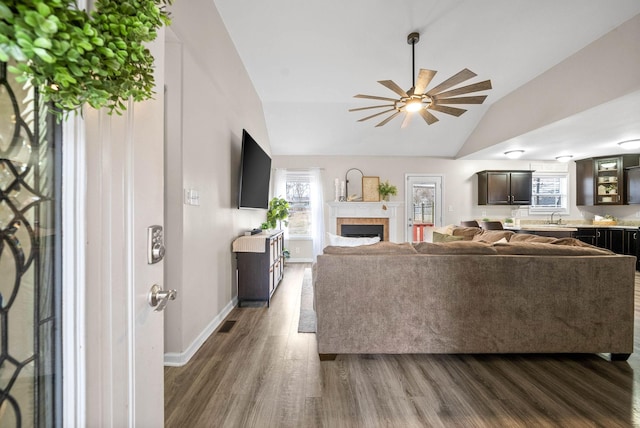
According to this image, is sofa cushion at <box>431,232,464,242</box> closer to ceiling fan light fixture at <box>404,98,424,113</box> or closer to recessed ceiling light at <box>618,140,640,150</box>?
ceiling fan light fixture at <box>404,98,424,113</box>

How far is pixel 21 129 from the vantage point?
0.46 metres

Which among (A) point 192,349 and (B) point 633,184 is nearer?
(A) point 192,349

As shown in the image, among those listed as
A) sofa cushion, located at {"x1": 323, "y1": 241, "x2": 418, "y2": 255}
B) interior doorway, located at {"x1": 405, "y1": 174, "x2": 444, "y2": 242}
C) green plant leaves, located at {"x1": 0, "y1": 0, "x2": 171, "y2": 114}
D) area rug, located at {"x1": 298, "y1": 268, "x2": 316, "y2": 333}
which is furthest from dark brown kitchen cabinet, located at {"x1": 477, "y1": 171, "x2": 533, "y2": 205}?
green plant leaves, located at {"x1": 0, "y1": 0, "x2": 171, "y2": 114}

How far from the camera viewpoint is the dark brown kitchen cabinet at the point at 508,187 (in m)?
5.53

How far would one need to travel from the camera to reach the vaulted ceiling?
2396mm

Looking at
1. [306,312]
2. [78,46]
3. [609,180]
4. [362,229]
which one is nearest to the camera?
[78,46]

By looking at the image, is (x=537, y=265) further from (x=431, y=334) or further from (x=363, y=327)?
(x=363, y=327)

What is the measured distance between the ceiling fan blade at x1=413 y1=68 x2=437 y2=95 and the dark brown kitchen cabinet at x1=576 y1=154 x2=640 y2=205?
18.1 ft

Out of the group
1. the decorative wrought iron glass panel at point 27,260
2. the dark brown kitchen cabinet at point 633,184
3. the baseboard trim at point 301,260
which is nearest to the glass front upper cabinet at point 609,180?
the dark brown kitchen cabinet at point 633,184

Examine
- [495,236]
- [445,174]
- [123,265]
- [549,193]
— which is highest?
[445,174]

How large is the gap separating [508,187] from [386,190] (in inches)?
104

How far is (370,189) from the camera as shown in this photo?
18.7ft

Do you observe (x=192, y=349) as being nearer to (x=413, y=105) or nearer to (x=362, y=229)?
(x=413, y=105)

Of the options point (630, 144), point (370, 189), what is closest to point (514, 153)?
point (630, 144)
